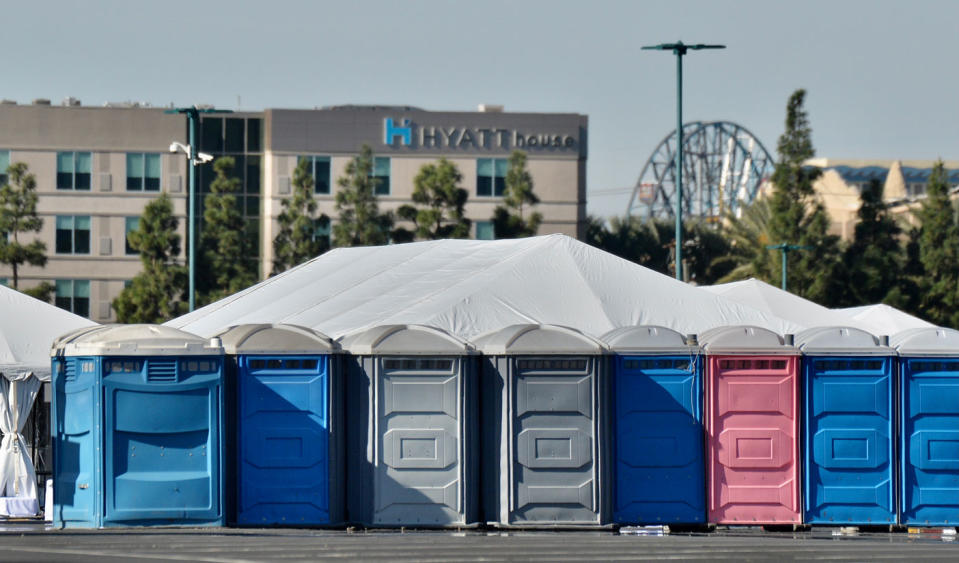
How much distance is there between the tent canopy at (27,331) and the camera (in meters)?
21.4

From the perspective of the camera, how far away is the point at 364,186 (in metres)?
59.0

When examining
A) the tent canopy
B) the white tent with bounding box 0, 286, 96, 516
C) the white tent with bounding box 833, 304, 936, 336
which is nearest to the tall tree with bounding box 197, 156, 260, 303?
the white tent with bounding box 833, 304, 936, 336

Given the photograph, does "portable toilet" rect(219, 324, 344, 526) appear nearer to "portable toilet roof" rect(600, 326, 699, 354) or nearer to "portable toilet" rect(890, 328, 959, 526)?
"portable toilet roof" rect(600, 326, 699, 354)

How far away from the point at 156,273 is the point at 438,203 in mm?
10102

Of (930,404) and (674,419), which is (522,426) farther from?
(930,404)

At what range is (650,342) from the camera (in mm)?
18281

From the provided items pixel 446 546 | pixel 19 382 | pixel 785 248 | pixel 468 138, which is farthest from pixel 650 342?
pixel 468 138

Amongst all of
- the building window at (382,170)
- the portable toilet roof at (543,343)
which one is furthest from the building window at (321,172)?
the portable toilet roof at (543,343)

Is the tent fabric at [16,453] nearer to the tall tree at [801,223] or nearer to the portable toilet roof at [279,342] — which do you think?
the portable toilet roof at [279,342]

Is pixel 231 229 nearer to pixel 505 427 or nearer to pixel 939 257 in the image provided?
pixel 939 257

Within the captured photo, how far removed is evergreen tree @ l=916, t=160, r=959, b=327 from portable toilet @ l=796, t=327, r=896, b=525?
38.8 metres

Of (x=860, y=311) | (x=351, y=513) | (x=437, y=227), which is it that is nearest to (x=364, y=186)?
→ (x=437, y=227)

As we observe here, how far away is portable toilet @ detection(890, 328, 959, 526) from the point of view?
60.1 ft

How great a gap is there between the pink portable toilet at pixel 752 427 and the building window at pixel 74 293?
52.9 meters
